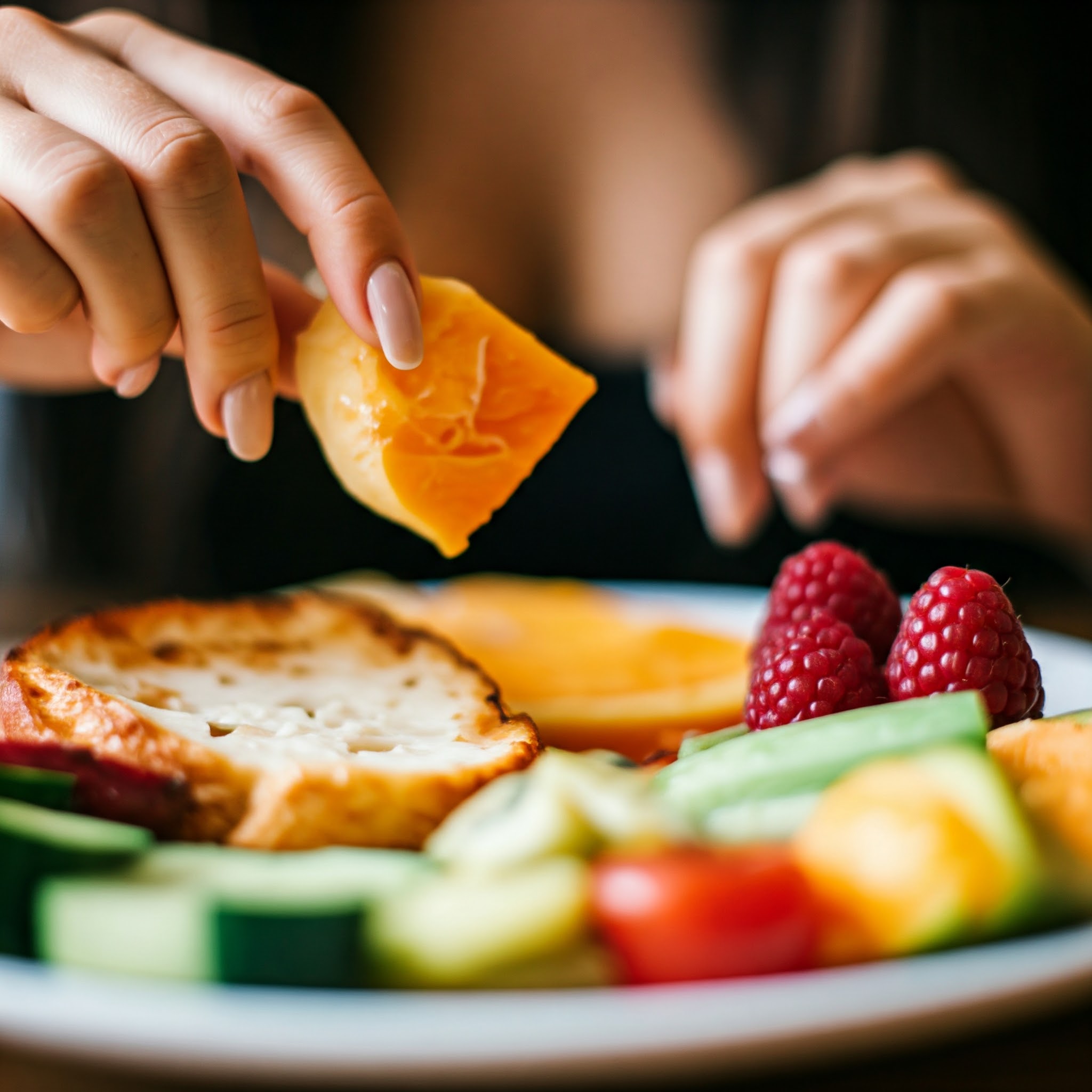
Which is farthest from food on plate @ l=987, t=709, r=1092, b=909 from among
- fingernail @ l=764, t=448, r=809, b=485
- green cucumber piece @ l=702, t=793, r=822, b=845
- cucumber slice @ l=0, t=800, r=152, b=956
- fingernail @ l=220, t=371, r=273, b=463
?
fingernail @ l=764, t=448, r=809, b=485

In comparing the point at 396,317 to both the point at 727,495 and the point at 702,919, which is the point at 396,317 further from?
the point at 727,495

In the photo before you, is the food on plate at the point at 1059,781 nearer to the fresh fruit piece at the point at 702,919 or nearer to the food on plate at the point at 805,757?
the food on plate at the point at 805,757

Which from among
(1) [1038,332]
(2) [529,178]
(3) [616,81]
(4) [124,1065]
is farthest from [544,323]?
(4) [124,1065]

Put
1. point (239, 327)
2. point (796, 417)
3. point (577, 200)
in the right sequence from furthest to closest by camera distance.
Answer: point (577, 200) < point (796, 417) < point (239, 327)

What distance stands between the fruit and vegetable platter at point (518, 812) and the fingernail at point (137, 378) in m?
0.22

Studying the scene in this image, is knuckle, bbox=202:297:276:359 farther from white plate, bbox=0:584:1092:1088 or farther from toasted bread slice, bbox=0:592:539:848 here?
white plate, bbox=0:584:1092:1088

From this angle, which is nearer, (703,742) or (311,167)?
(703,742)

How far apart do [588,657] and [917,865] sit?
82 centimetres

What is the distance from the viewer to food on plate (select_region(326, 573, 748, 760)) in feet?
3.55

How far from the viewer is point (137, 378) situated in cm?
94

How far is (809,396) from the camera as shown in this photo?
5.26 feet

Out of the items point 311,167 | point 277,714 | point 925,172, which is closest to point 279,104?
point 311,167

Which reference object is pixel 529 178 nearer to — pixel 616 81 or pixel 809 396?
pixel 616 81

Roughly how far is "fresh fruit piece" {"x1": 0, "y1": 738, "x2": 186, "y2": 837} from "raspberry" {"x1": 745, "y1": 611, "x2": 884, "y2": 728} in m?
0.43
